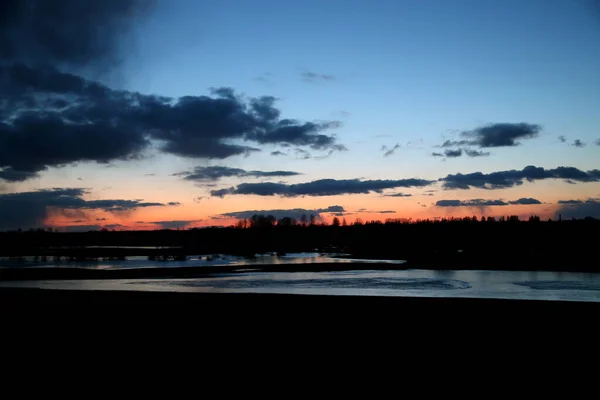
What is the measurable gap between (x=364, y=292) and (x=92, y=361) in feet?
58.0

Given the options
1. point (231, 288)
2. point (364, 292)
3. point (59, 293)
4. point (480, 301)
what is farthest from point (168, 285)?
point (480, 301)

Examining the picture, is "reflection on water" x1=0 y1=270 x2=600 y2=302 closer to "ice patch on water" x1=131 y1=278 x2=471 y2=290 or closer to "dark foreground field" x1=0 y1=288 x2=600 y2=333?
"ice patch on water" x1=131 y1=278 x2=471 y2=290

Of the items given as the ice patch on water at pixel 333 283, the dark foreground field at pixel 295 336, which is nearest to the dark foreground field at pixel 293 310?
the dark foreground field at pixel 295 336

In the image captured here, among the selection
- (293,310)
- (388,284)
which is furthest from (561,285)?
(293,310)

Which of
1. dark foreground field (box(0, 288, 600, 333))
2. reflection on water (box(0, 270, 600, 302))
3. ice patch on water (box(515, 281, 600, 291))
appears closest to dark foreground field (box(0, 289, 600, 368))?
dark foreground field (box(0, 288, 600, 333))

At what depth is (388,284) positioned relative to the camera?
3122 centimetres

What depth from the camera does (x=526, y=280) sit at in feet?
108

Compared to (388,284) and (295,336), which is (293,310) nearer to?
(295,336)

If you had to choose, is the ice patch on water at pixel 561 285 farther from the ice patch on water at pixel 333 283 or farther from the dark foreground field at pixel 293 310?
the dark foreground field at pixel 293 310

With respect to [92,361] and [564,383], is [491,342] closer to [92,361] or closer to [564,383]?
[564,383]

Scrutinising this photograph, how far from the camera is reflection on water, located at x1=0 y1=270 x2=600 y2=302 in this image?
26.6 metres

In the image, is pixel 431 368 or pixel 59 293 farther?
pixel 59 293

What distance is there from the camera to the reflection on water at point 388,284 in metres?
26.6

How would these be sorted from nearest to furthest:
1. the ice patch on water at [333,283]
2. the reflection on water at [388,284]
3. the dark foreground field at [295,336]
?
the dark foreground field at [295,336], the reflection on water at [388,284], the ice patch on water at [333,283]
